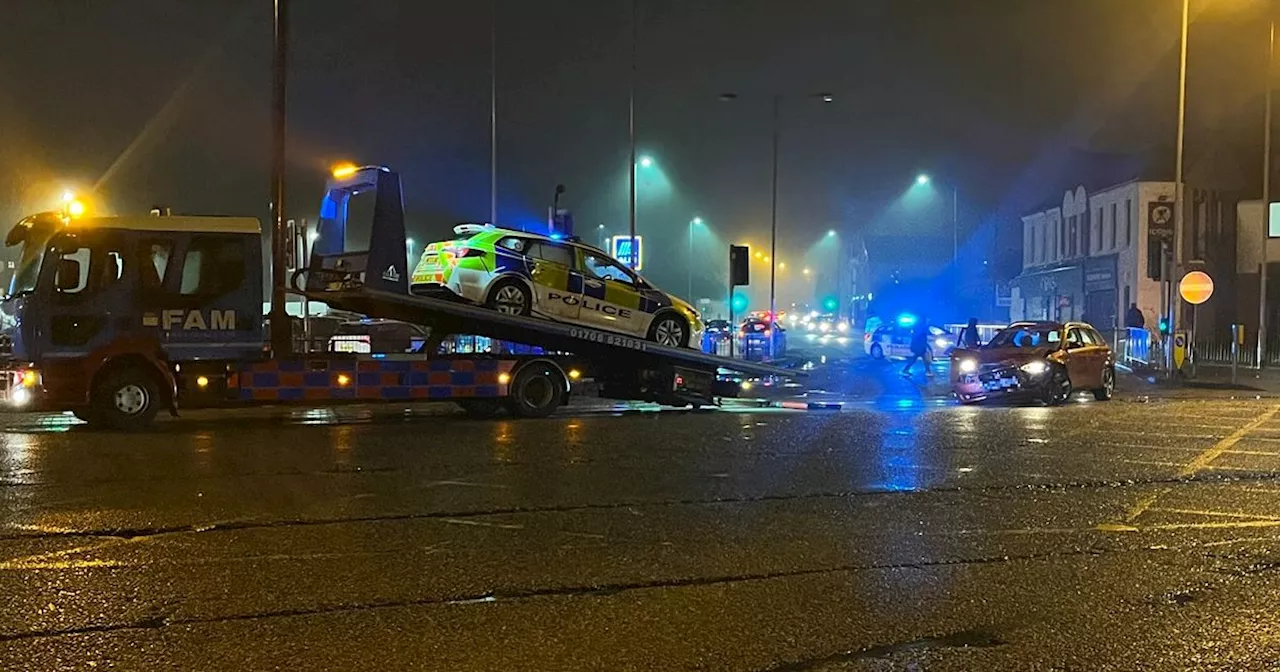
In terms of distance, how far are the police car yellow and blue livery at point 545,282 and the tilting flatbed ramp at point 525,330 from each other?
244 mm

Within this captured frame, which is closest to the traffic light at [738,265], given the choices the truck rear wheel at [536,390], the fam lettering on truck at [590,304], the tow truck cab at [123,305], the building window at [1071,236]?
the fam lettering on truck at [590,304]

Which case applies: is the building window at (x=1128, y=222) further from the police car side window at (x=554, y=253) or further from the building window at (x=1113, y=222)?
the police car side window at (x=554, y=253)

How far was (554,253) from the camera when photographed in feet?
55.0

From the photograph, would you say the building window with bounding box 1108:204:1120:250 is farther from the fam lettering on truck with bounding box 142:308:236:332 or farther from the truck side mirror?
the truck side mirror

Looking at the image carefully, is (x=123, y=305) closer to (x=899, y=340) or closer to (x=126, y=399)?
(x=126, y=399)

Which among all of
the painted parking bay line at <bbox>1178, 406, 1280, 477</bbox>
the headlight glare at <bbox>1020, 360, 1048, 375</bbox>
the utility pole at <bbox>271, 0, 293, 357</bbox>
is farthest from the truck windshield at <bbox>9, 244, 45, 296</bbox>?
the headlight glare at <bbox>1020, 360, 1048, 375</bbox>

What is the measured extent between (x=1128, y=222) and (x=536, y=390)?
36.3m

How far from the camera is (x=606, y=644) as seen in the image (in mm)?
5473

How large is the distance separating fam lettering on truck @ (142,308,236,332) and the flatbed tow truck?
16mm

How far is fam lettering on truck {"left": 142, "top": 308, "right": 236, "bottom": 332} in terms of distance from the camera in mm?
14359

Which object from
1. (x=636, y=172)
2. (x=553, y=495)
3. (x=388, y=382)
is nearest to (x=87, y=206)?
(x=388, y=382)

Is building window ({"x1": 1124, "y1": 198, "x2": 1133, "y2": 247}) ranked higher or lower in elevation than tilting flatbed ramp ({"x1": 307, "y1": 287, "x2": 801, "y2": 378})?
higher

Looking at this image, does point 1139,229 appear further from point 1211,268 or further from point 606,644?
point 606,644

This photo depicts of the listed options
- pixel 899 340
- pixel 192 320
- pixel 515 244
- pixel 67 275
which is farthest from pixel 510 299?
pixel 899 340
